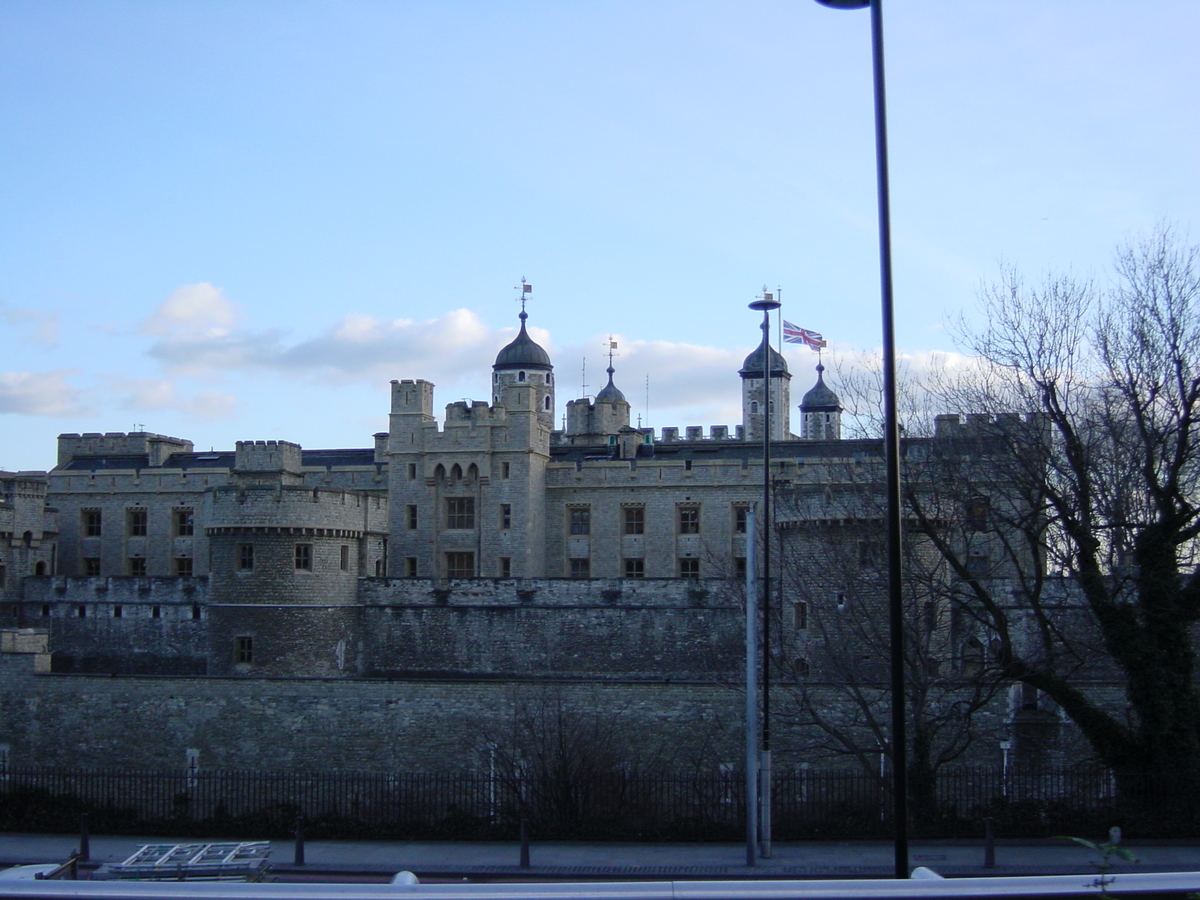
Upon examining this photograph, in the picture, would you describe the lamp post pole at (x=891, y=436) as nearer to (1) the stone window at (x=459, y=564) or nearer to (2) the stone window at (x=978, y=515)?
(2) the stone window at (x=978, y=515)

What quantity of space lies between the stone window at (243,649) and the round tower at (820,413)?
58.8 meters

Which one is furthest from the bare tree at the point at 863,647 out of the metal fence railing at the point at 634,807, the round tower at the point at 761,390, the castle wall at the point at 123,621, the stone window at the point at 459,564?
the round tower at the point at 761,390

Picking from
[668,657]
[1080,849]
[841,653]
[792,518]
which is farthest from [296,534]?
[1080,849]

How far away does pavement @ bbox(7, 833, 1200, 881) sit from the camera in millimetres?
20859

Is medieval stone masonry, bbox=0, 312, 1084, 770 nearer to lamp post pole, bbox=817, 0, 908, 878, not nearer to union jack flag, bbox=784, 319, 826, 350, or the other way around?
union jack flag, bbox=784, 319, 826, 350

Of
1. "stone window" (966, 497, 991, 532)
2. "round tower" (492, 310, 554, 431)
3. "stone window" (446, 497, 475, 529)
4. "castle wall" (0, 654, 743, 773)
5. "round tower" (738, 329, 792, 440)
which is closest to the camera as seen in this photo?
"stone window" (966, 497, 991, 532)

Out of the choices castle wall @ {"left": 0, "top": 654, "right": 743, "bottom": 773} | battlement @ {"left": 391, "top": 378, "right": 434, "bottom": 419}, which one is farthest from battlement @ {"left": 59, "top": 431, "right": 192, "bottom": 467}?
castle wall @ {"left": 0, "top": 654, "right": 743, "bottom": 773}

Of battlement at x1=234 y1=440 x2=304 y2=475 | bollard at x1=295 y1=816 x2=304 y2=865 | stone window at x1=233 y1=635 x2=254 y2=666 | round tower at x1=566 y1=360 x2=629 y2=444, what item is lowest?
bollard at x1=295 y1=816 x2=304 y2=865

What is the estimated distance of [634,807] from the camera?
82.9 feet

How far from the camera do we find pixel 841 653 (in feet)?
88.3

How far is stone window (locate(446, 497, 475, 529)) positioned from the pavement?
2473cm

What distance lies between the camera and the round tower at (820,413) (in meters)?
91.7

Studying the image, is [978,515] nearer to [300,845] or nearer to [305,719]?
[300,845]

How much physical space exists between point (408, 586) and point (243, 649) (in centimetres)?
572
